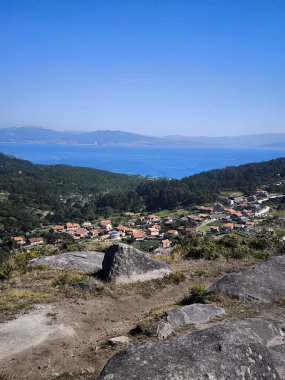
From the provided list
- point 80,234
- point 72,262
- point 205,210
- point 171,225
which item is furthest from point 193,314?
point 205,210

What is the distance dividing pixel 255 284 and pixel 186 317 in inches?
116

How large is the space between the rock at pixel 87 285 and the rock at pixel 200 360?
5.01 metres

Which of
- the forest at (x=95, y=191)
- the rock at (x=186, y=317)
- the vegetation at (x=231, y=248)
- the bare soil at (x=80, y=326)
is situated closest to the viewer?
the bare soil at (x=80, y=326)

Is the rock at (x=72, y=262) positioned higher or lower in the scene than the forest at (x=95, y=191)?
higher

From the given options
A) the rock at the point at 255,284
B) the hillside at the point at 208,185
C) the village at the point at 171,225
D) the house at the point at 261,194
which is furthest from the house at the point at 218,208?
the rock at the point at 255,284

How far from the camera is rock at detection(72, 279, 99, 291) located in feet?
32.4

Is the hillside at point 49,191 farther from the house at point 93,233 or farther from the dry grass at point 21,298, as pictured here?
the dry grass at point 21,298

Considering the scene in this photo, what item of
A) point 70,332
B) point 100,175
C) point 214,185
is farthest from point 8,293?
point 100,175

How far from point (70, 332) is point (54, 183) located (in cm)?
13082

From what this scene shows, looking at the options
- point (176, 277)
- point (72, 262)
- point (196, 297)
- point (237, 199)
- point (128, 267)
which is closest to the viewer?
point (196, 297)

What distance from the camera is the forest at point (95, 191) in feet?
300

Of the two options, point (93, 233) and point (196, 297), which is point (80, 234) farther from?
point (196, 297)

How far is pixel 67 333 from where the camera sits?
7.40m

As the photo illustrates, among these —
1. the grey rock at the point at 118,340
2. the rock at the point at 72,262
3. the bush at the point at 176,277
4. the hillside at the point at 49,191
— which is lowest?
the hillside at the point at 49,191
